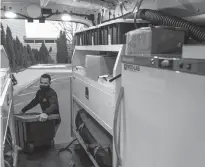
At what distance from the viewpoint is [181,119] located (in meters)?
0.96

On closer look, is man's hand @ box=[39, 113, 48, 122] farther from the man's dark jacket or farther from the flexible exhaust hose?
the flexible exhaust hose

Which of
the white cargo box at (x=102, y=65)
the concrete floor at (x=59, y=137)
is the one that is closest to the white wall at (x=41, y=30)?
the concrete floor at (x=59, y=137)

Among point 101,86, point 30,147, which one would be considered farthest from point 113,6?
point 30,147

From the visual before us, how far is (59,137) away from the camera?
13.7 feet

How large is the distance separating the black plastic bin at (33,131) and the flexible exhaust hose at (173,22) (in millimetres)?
2471

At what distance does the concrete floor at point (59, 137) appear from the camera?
11.3ft

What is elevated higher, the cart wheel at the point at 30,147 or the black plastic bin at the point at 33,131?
the black plastic bin at the point at 33,131

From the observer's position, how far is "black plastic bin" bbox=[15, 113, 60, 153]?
3615 mm

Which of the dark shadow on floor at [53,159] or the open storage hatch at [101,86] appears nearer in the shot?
the open storage hatch at [101,86]

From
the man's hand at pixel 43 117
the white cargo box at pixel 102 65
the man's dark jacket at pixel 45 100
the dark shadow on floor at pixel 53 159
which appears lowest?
the dark shadow on floor at pixel 53 159

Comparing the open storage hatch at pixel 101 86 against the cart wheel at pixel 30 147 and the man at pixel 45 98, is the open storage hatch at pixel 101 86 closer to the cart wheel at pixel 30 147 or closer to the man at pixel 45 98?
the man at pixel 45 98

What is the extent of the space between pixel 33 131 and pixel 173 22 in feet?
9.24

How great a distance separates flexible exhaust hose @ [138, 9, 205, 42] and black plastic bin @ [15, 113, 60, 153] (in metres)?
2.47

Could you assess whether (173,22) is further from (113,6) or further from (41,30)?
(41,30)
